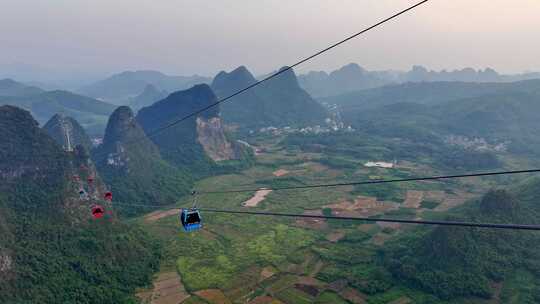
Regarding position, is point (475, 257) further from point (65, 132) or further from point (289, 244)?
point (65, 132)

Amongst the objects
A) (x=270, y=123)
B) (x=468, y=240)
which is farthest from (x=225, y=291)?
(x=270, y=123)

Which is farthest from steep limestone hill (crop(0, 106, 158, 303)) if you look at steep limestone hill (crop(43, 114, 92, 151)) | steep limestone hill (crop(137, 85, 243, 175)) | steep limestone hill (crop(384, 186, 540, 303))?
steep limestone hill (crop(43, 114, 92, 151))

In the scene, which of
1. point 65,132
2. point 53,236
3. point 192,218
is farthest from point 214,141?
point 192,218

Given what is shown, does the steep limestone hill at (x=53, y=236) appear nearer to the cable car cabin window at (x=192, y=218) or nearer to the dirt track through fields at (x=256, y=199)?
the cable car cabin window at (x=192, y=218)

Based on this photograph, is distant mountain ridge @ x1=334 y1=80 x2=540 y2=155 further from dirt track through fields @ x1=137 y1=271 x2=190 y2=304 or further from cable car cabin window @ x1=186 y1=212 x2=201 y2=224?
cable car cabin window @ x1=186 y1=212 x2=201 y2=224

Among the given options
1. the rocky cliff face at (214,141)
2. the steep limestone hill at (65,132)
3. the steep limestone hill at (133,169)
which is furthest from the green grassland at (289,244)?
the steep limestone hill at (65,132)

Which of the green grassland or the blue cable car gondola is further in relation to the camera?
the green grassland
